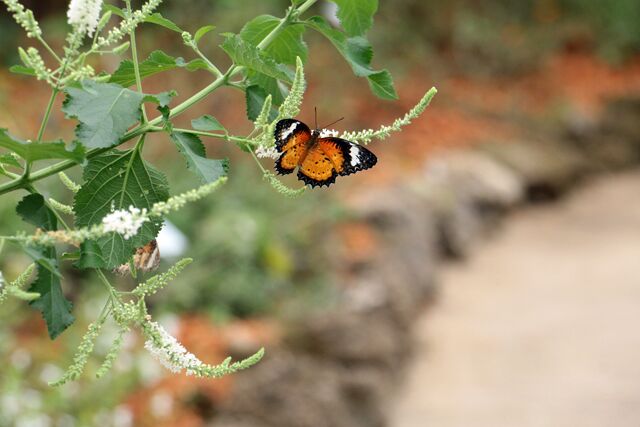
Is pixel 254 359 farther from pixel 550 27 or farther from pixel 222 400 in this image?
pixel 550 27

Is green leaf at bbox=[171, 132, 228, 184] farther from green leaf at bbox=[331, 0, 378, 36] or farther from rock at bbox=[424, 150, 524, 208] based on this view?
rock at bbox=[424, 150, 524, 208]

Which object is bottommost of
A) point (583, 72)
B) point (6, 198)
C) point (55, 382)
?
point (55, 382)

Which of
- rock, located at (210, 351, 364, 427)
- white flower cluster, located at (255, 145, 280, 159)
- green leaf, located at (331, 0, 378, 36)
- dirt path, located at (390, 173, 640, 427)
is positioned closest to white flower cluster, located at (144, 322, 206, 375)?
white flower cluster, located at (255, 145, 280, 159)

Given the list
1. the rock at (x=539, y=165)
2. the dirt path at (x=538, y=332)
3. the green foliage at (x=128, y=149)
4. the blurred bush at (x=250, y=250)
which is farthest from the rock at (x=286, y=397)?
the rock at (x=539, y=165)

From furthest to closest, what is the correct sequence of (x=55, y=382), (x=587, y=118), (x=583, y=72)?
(x=583, y=72), (x=587, y=118), (x=55, y=382)

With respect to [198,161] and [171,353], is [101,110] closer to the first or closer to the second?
[198,161]

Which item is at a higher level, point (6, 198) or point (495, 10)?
point (495, 10)

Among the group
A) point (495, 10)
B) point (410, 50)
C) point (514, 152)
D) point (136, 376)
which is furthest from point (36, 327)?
point (495, 10)
